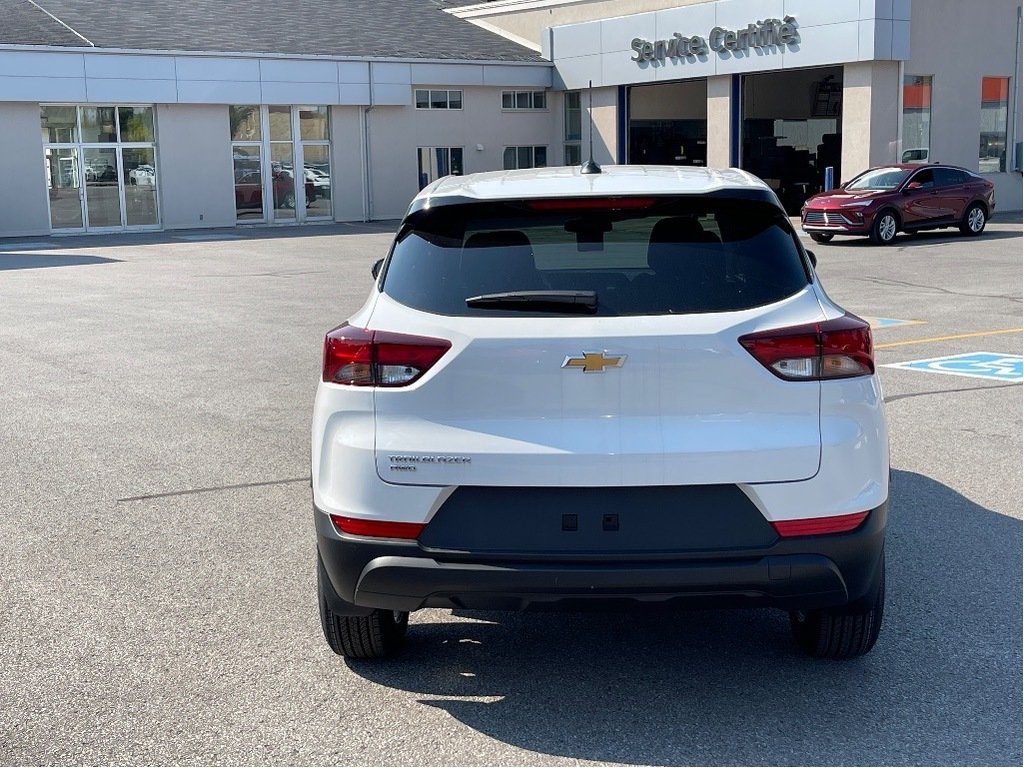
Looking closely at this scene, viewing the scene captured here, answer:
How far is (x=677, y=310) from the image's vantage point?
155 inches

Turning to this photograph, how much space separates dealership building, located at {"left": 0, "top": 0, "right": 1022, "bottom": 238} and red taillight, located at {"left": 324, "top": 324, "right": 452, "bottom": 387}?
2808 cm

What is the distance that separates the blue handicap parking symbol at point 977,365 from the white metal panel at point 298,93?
1161 inches

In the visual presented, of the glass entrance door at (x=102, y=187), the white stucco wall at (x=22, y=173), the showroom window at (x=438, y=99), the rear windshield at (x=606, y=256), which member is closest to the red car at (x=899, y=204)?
the showroom window at (x=438, y=99)

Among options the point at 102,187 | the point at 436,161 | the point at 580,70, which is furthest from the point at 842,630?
the point at 580,70

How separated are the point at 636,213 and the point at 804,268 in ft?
1.93

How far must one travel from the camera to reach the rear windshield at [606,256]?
13.1 feet

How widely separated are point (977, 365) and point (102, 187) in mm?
30023

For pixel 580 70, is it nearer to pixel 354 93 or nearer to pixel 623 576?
pixel 354 93

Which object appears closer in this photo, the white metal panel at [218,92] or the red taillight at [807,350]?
the red taillight at [807,350]

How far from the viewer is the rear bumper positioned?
3793 millimetres

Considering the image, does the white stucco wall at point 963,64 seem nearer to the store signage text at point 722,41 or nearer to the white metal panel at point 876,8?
the white metal panel at point 876,8

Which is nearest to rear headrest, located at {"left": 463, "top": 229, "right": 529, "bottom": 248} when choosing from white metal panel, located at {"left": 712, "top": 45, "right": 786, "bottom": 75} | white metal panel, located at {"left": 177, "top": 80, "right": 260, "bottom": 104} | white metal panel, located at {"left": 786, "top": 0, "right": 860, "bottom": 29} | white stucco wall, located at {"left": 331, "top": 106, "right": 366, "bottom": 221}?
white metal panel, located at {"left": 786, "top": 0, "right": 860, "bottom": 29}

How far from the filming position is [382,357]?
395cm

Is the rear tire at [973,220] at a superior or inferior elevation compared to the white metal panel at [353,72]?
inferior
